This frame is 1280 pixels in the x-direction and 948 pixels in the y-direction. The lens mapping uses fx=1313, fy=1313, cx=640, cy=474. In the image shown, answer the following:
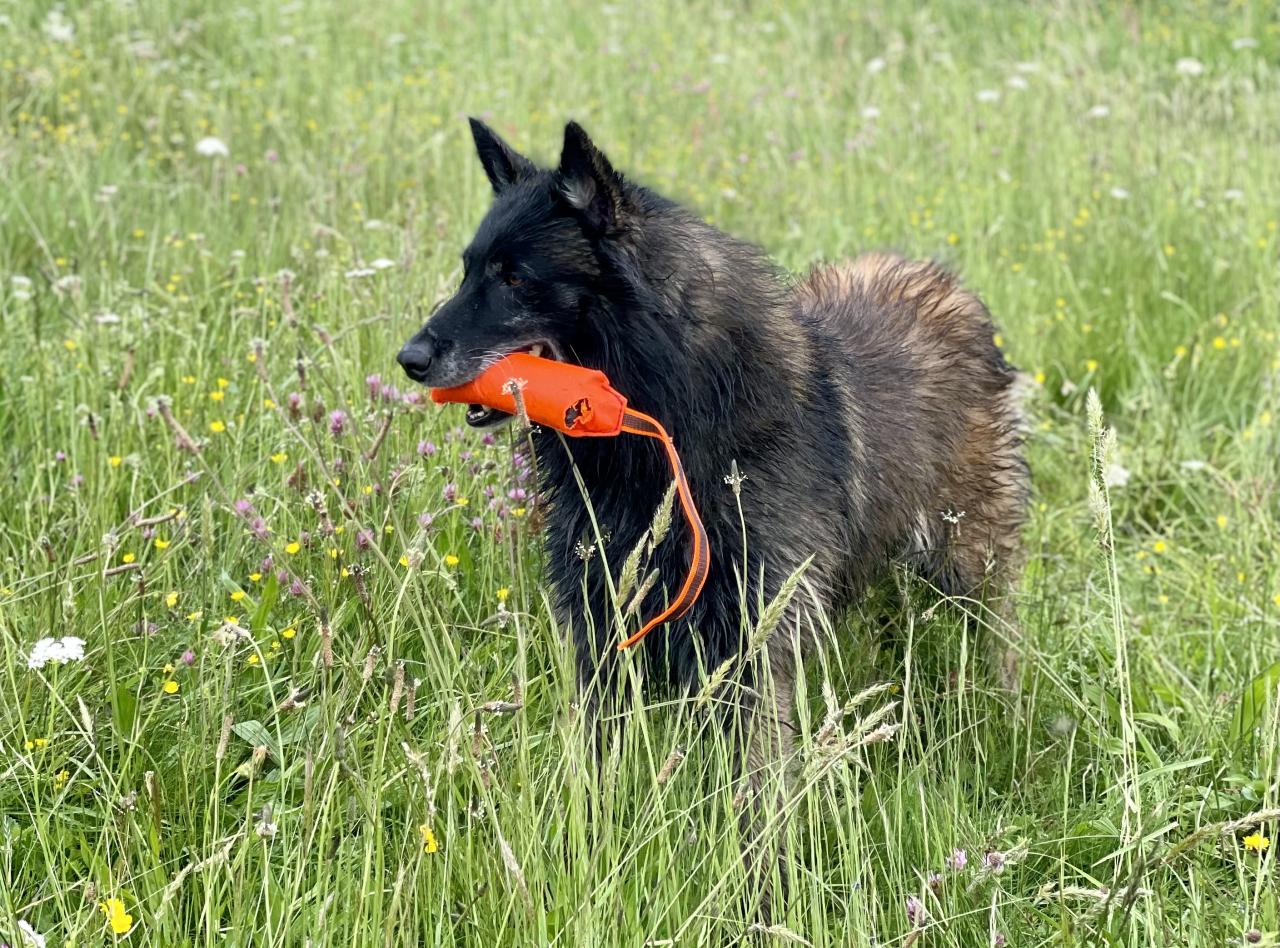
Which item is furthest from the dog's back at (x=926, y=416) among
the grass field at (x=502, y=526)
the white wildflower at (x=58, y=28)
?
the white wildflower at (x=58, y=28)

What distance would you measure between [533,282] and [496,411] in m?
0.29

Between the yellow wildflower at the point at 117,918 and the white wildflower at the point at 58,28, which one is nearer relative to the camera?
the yellow wildflower at the point at 117,918

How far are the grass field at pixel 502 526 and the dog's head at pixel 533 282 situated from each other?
0.21 m

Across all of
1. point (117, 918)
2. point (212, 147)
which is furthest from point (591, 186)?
point (212, 147)

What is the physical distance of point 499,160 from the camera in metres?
3.02

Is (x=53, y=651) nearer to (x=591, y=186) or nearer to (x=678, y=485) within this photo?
(x=678, y=485)

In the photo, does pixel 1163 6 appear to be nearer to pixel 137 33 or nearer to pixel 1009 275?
pixel 1009 275

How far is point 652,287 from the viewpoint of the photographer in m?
2.71

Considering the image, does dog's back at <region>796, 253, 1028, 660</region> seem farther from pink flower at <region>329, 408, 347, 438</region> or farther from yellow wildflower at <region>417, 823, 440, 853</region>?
yellow wildflower at <region>417, 823, 440, 853</region>

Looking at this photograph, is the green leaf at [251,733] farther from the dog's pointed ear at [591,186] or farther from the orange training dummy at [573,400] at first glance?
the dog's pointed ear at [591,186]

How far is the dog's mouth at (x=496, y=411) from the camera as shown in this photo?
9.07 feet

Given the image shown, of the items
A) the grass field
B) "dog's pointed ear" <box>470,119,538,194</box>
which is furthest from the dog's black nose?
"dog's pointed ear" <box>470,119,538,194</box>

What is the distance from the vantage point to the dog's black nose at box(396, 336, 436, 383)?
8.72 feet

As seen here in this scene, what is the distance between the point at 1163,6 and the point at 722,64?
4003 millimetres
